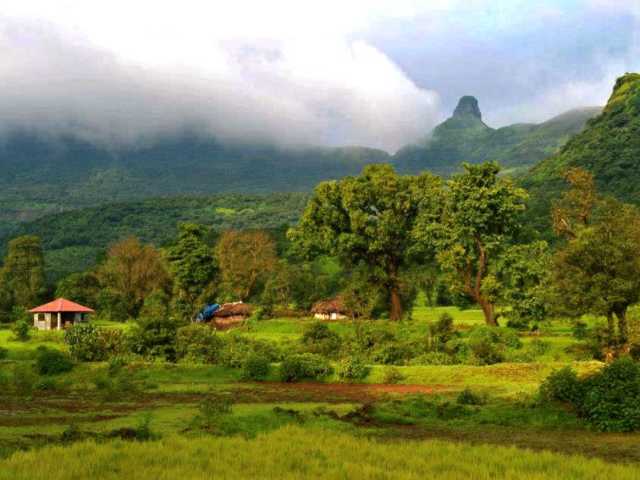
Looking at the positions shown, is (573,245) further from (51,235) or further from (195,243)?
(51,235)

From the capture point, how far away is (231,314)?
73.0 m

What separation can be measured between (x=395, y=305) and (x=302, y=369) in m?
20.9

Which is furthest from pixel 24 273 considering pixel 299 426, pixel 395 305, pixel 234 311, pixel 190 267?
pixel 299 426

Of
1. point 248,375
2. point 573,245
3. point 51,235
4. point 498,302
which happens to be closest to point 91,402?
point 248,375

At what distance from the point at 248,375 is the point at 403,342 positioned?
11374 mm

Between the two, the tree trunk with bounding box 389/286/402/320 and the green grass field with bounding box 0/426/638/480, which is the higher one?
the tree trunk with bounding box 389/286/402/320

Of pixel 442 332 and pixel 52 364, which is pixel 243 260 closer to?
pixel 442 332

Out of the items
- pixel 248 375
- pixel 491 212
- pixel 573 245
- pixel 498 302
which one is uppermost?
pixel 491 212

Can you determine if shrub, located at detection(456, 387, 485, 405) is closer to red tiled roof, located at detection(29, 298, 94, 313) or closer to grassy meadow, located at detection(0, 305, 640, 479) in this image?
grassy meadow, located at detection(0, 305, 640, 479)

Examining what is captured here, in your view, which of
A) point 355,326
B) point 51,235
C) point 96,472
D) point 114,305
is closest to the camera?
point 96,472

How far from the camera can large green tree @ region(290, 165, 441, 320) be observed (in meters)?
53.6

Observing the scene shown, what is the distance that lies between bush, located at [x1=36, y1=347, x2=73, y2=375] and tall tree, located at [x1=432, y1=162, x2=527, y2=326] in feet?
83.7

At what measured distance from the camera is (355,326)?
49.1 meters

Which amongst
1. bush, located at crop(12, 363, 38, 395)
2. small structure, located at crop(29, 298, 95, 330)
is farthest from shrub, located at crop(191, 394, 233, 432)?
small structure, located at crop(29, 298, 95, 330)
